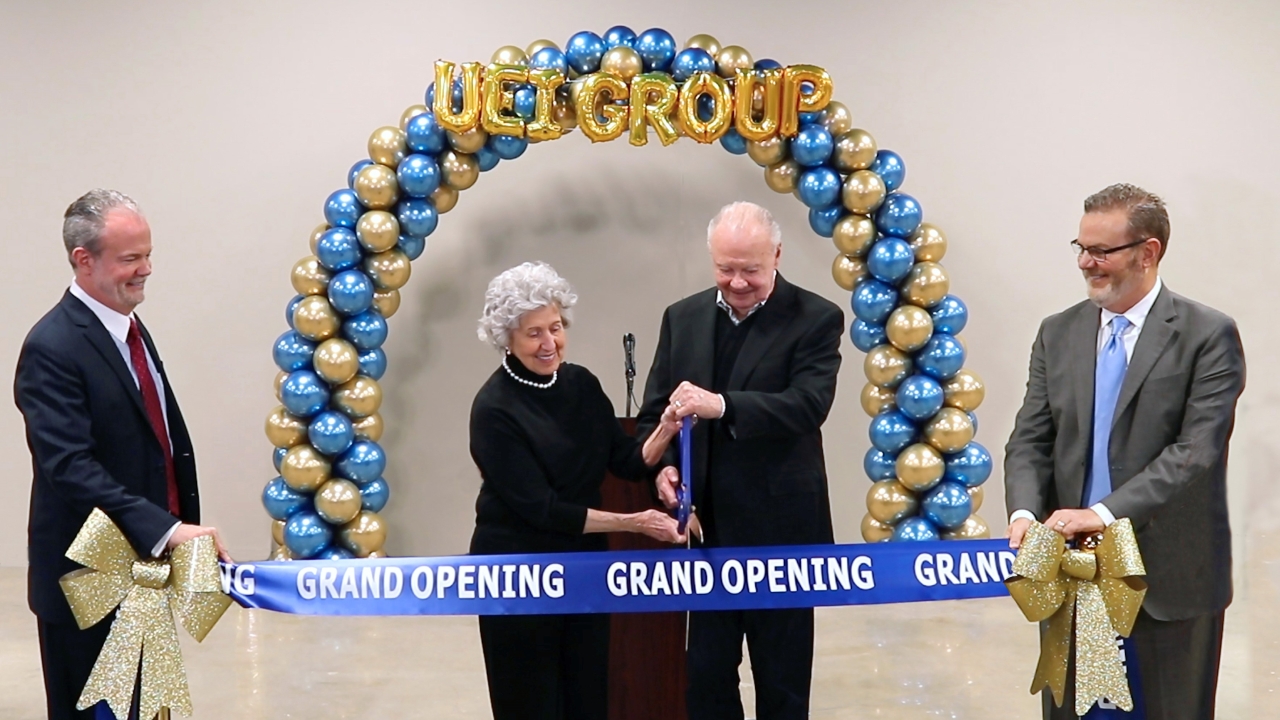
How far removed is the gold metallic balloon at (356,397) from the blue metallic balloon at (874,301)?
7.72 ft

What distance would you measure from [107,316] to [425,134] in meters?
3.15

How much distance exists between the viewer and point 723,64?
20.8 feet

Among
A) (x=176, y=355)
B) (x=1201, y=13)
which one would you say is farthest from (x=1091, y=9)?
(x=176, y=355)

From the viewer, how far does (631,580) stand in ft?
11.1

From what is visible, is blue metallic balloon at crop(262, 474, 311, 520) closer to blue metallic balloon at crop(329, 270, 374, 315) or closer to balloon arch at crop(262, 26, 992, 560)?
balloon arch at crop(262, 26, 992, 560)

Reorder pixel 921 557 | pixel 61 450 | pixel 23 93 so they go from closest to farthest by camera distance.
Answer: pixel 61 450 → pixel 921 557 → pixel 23 93

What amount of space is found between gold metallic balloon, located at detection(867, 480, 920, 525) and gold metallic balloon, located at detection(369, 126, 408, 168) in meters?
2.77

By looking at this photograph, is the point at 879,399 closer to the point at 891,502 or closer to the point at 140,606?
the point at 891,502

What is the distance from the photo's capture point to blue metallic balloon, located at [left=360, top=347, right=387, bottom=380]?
6.48 metres

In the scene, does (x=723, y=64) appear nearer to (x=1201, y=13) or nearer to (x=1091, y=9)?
(x=1091, y=9)

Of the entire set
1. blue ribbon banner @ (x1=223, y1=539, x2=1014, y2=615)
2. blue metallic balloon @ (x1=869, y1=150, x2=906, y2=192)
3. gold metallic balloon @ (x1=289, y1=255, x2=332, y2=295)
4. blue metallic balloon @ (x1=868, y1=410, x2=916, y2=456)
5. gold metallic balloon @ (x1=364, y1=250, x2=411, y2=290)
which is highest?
blue metallic balloon @ (x1=869, y1=150, x2=906, y2=192)

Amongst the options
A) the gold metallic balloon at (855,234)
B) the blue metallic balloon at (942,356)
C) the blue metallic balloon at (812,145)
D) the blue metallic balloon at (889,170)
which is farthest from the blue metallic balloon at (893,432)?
the blue metallic balloon at (812,145)

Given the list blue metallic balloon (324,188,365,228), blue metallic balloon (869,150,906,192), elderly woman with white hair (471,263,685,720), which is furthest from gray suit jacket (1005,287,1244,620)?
blue metallic balloon (324,188,365,228)

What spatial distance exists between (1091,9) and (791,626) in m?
4.79
